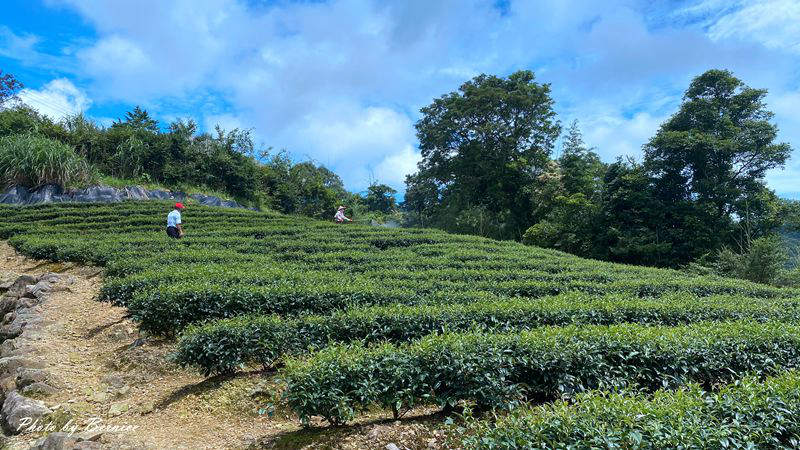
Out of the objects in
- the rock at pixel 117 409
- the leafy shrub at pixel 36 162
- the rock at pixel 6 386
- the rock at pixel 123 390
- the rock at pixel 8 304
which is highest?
the leafy shrub at pixel 36 162

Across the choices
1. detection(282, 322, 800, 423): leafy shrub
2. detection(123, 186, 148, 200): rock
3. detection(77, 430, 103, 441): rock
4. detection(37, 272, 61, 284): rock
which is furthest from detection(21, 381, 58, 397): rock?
detection(123, 186, 148, 200): rock

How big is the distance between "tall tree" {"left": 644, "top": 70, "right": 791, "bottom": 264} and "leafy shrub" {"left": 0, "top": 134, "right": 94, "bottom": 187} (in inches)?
1271

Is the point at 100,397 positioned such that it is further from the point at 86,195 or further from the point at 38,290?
the point at 86,195

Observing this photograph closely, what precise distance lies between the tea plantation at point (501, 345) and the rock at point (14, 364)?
1.28 m

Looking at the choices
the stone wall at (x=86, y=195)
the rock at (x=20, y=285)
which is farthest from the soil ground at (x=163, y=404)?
the stone wall at (x=86, y=195)

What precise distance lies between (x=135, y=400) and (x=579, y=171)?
98.1 feet

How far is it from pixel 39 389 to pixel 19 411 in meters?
0.61

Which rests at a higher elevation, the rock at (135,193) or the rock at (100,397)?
the rock at (135,193)

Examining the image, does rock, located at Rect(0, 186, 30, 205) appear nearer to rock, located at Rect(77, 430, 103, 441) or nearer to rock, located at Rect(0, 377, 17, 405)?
rock, located at Rect(0, 377, 17, 405)

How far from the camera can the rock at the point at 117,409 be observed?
5.00 m

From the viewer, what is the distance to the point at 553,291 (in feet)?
Answer: 33.6

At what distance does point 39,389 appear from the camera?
516 centimetres

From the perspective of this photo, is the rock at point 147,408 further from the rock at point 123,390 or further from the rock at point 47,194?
the rock at point 47,194

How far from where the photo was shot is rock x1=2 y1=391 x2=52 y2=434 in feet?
14.7
